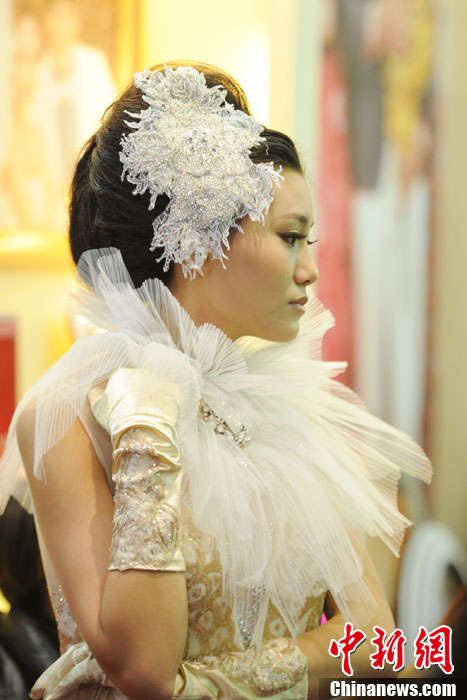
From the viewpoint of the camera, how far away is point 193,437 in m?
0.96

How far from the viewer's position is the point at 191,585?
37.0 inches

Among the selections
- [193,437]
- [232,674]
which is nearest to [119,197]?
[193,437]

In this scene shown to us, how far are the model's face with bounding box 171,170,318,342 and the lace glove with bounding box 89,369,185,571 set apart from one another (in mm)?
197

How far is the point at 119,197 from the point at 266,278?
8.2 inches

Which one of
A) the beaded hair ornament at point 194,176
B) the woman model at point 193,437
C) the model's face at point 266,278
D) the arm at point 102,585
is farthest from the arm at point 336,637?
the beaded hair ornament at point 194,176

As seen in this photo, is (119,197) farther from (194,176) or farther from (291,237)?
(291,237)

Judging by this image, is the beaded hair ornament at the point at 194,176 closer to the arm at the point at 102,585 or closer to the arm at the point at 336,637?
the arm at the point at 102,585

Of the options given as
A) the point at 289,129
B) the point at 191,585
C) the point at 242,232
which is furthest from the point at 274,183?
the point at 289,129

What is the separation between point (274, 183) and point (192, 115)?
133 millimetres

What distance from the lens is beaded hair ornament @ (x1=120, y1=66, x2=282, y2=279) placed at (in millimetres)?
973
